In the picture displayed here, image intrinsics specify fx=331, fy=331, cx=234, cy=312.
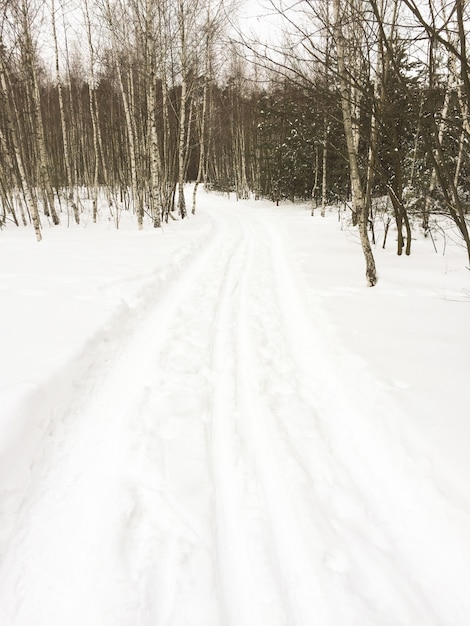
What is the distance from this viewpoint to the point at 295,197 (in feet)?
81.0

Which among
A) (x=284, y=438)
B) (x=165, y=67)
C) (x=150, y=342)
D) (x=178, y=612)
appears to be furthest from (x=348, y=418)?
(x=165, y=67)

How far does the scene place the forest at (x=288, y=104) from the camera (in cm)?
359

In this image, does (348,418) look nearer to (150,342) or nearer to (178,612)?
(178,612)

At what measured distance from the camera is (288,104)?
5.05 metres

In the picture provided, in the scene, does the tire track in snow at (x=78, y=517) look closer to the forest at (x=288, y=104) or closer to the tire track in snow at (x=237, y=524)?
the tire track in snow at (x=237, y=524)

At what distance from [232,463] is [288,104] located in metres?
5.08

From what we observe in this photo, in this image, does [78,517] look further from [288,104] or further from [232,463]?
[288,104]

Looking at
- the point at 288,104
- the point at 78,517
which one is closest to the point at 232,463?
the point at 78,517

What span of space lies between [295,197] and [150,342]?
903 inches

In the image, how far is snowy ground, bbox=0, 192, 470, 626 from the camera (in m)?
1.72

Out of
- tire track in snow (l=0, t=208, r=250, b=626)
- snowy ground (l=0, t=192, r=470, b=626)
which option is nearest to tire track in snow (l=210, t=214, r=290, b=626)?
snowy ground (l=0, t=192, r=470, b=626)

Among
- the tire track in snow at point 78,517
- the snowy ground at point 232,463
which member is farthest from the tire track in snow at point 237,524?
the tire track in snow at point 78,517

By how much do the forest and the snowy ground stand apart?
2.05m

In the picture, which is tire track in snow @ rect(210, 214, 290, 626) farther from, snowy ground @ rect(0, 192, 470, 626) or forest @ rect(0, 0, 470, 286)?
forest @ rect(0, 0, 470, 286)
